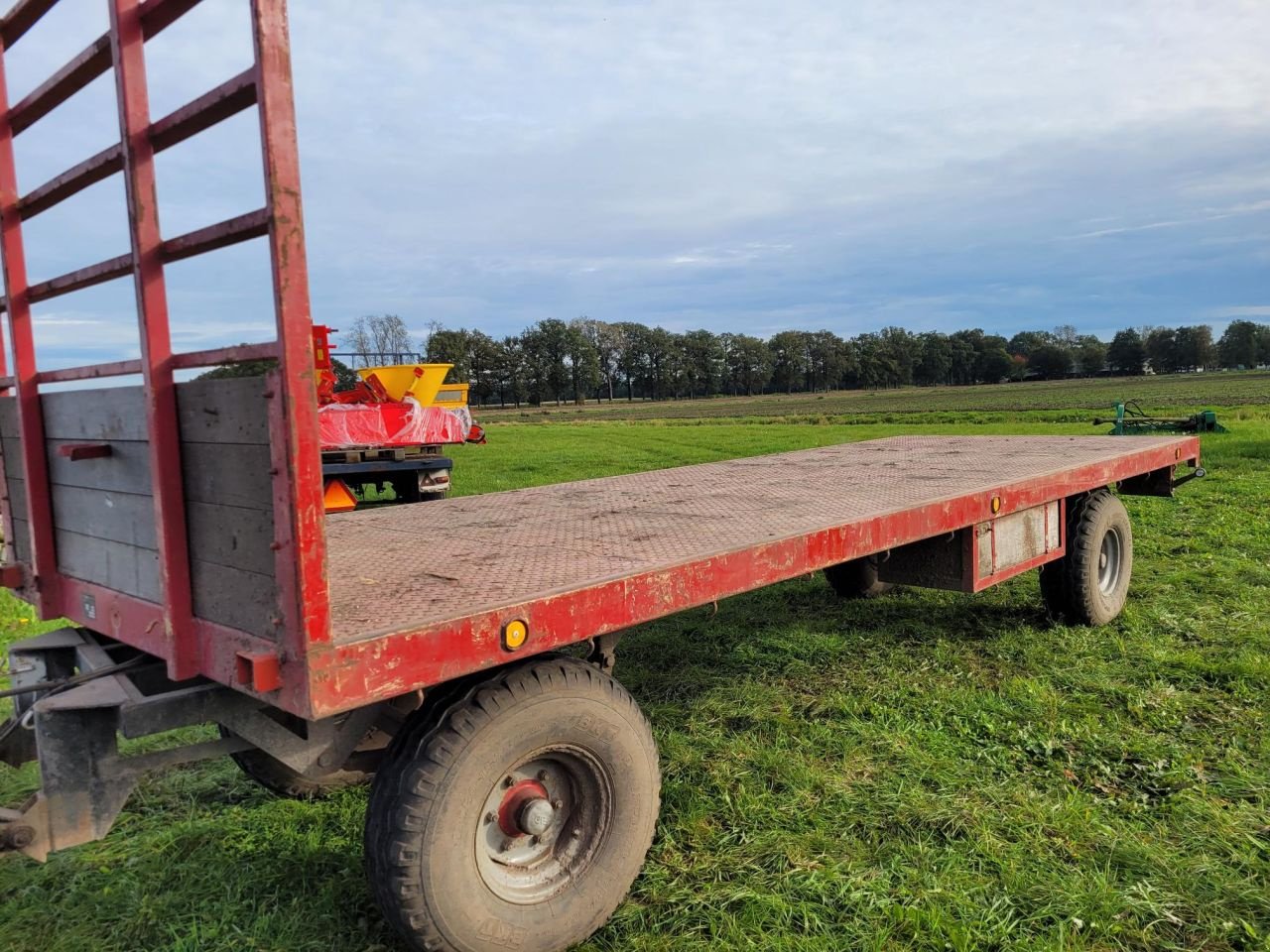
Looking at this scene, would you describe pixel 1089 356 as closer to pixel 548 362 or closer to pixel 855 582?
pixel 548 362

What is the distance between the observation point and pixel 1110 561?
19.1 ft

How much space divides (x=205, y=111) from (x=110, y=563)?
1.37 metres

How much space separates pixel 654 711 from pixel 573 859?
5.78 feet

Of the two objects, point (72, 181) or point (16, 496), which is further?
point (16, 496)

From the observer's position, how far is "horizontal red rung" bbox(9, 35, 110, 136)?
229cm

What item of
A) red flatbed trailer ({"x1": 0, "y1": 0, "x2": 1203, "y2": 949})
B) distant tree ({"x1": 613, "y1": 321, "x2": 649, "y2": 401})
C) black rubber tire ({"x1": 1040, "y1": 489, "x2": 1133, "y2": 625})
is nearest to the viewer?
red flatbed trailer ({"x1": 0, "y1": 0, "x2": 1203, "y2": 949})

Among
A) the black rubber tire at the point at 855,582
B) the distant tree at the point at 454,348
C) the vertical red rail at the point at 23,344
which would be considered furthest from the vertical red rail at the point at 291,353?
the distant tree at the point at 454,348

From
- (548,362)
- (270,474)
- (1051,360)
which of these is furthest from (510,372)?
(270,474)

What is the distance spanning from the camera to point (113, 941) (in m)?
2.68

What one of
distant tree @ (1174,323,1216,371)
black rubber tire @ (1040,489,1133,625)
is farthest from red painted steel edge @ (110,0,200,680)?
distant tree @ (1174,323,1216,371)

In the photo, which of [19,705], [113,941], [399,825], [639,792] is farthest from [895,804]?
[19,705]

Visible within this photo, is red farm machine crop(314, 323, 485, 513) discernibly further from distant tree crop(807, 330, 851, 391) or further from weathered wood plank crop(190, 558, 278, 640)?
distant tree crop(807, 330, 851, 391)

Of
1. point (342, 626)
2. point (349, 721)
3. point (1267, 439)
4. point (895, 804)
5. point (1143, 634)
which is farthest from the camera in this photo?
point (1267, 439)

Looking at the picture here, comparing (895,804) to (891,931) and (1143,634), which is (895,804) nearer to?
(891,931)
